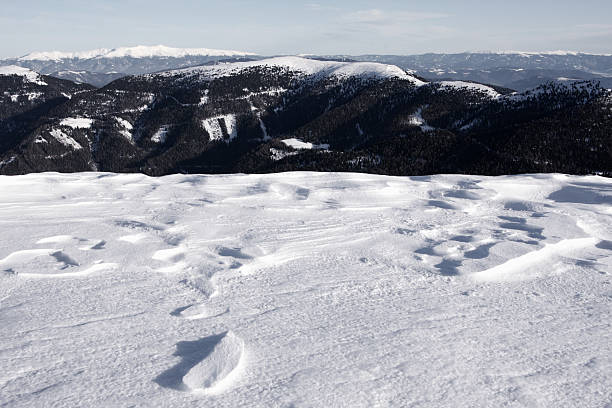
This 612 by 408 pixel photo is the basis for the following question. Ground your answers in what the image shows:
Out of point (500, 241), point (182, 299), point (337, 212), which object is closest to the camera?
point (182, 299)

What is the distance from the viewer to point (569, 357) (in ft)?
26.4

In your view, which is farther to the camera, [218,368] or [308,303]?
[308,303]

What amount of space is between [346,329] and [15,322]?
7.04m

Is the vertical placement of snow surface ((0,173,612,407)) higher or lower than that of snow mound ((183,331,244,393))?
lower

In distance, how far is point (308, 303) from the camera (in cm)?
1029

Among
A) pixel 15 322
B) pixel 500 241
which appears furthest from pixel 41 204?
pixel 500 241

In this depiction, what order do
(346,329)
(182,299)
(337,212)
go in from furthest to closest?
(337,212)
(182,299)
(346,329)

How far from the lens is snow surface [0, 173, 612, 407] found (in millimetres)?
7172

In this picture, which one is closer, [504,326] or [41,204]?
[504,326]

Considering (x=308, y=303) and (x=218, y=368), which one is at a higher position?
(x=218, y=368)

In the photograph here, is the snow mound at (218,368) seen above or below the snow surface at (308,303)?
above

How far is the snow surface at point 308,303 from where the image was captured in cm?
717

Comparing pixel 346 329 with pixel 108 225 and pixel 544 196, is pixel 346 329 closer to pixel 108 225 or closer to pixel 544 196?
pixel 108 225

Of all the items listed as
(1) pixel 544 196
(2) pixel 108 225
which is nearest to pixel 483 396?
(2) pixel 108 225
